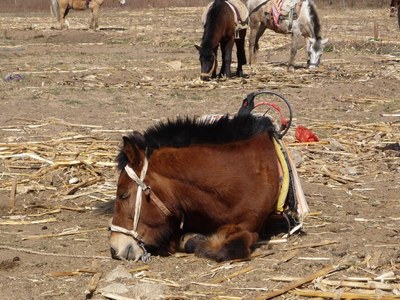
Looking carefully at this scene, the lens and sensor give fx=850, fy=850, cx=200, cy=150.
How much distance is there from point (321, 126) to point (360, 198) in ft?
12.2

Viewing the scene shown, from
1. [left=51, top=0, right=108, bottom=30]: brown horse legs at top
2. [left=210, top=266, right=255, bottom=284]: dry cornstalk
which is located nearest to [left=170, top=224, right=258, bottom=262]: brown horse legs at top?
[left=210, top=266, right=255, bottom=284]: dry cornstalk

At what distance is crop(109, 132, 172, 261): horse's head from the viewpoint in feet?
20.2

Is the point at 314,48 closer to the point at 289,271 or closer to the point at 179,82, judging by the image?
the point at 179,82

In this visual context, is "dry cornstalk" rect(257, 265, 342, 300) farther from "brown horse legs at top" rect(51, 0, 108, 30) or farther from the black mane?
"brown horse legs at top" rect(51, 0, 108, 30)

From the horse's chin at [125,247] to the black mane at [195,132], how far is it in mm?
529

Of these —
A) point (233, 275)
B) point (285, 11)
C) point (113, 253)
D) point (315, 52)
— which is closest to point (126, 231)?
point (113, 253)

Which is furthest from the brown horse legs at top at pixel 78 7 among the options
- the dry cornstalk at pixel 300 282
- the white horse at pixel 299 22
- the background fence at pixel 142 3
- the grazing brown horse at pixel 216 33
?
the dry cornstalk at pixel 300 282

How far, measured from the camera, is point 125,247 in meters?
6.19

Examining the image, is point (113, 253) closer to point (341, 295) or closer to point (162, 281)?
point (162, 281)

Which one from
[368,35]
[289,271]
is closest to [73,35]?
[368,35]

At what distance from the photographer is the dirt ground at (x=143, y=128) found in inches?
228

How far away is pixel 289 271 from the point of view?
235 inches

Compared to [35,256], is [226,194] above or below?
above

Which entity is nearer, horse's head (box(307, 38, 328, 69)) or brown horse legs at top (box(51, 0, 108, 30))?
horse's head (box(307, 38, 328, 69))
